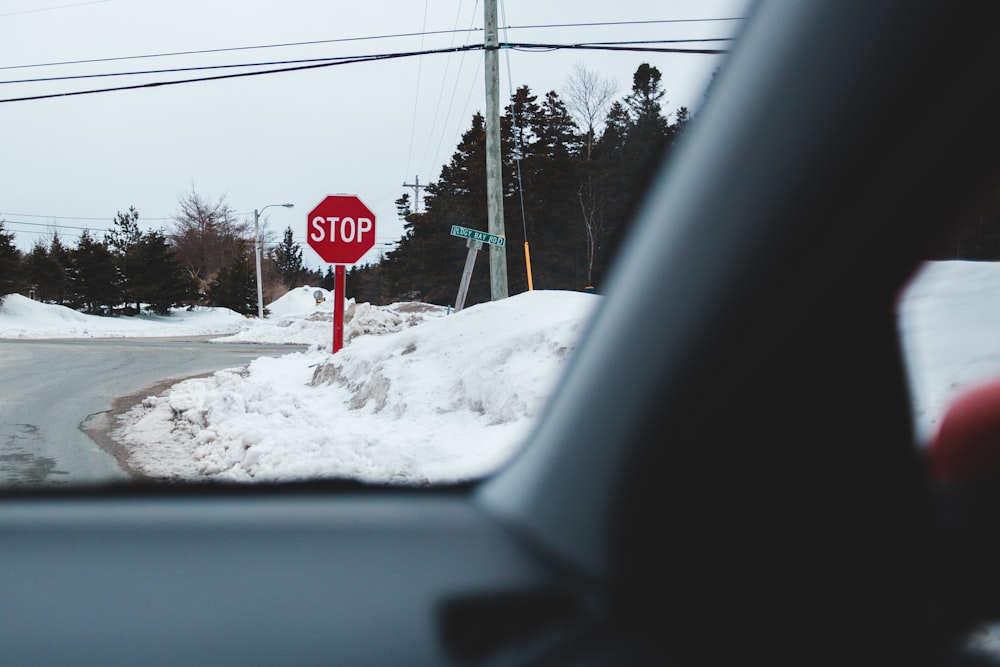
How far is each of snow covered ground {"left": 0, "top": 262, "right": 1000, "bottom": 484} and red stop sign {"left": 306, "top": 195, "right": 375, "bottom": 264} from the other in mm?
1257

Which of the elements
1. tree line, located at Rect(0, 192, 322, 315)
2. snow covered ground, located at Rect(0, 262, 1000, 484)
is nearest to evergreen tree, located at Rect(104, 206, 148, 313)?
tree line, located at Rect(0, 192, 322, 315)

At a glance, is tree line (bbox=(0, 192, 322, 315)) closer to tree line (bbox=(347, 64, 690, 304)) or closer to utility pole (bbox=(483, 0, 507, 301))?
utility pole (bbox=(483, 0, 507, 301))

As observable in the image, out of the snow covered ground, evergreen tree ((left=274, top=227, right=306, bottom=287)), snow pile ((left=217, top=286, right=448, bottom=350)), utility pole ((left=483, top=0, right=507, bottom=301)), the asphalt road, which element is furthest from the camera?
evergreen tree ((left=274, top=227, right=306, bottom=287))

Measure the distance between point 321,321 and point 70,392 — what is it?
65.8 ft

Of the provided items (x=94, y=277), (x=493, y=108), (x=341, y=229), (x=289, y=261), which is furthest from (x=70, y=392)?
(x=289, y=261)

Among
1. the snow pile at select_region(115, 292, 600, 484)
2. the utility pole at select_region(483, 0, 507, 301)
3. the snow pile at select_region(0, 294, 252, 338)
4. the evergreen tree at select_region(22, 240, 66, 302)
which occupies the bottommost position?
the snow pile at select_region(115, 292, 600, 484)

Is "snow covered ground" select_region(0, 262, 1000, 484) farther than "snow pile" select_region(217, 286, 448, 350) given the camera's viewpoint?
No

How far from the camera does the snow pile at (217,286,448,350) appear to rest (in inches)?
648

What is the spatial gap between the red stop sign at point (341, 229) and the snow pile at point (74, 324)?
16764 millimetres

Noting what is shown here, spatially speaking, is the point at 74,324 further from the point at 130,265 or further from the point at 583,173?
the point at 583,173

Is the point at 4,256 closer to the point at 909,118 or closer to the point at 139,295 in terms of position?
the point at 139,295

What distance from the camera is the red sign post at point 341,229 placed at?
369 inches

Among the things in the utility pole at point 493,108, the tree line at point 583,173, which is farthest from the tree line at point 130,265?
the tree line at point 583,173

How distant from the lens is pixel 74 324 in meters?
26.8
